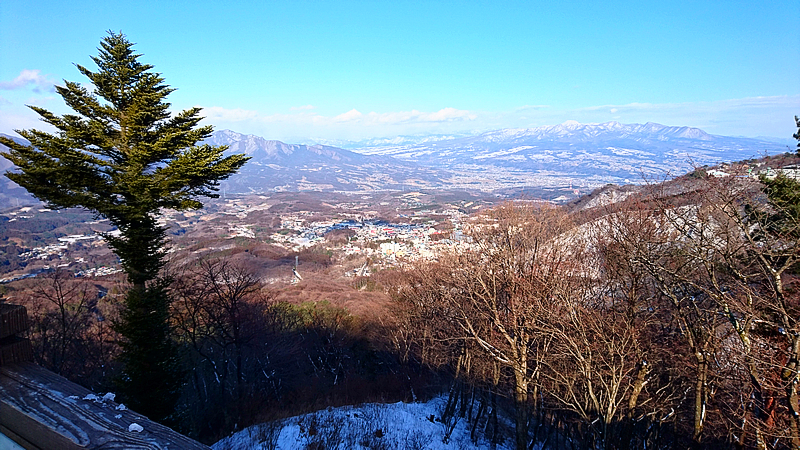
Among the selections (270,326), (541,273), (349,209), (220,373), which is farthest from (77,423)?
(349,209)

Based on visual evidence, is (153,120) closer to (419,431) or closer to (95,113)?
(95,113)

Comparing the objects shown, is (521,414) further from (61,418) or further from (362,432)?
(61,418)

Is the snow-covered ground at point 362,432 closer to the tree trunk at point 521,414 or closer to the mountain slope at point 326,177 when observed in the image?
the tree trunk at point 521,414

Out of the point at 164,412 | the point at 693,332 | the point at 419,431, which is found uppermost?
the point at 693,332

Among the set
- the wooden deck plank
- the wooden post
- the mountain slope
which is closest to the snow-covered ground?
the wooden post

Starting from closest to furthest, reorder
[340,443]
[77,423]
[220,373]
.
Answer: [77,423]
[340,443]
[220,373]

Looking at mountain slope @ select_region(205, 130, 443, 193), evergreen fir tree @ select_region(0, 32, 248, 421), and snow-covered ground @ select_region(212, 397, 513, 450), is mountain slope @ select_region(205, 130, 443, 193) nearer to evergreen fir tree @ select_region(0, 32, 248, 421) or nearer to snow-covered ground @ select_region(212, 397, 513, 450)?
snow-covered ground @ select_region(212, 397, 513, 450)

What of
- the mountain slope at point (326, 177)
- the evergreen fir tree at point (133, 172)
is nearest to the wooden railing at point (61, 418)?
the evergreen fir tree at point (133, 172)
